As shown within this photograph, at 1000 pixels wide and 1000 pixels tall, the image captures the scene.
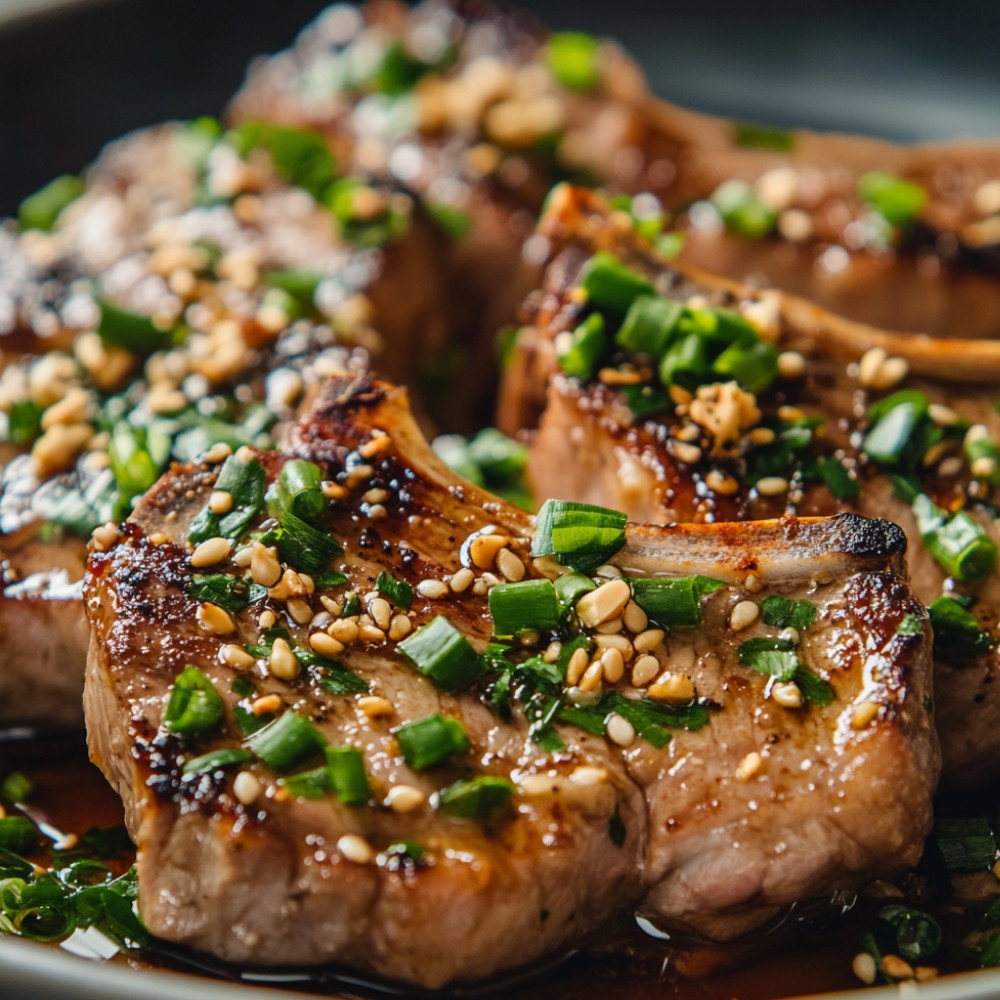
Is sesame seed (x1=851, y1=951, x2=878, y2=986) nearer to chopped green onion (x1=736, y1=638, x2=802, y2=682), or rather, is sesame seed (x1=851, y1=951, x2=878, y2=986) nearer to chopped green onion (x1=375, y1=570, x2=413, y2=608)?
chopped green onion (x1=736, y1=638, x2=802, y2=682)

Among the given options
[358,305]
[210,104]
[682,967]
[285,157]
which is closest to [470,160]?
[285,157]

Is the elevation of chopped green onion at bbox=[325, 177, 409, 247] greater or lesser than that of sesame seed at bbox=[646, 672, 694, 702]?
greater

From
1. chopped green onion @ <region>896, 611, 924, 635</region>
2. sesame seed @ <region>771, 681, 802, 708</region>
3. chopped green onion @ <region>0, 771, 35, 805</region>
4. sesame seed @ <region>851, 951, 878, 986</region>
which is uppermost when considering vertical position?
chopped green onion @ <region>896, 611, 924, 635</region>

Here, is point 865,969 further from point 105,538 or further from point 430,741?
point 105,538

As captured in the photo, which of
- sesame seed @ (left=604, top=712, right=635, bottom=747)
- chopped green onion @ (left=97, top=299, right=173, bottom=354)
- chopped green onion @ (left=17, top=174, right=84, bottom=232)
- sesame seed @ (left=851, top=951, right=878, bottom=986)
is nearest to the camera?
sesame seed @ (left=604, top=712, right=635, bottom=747)

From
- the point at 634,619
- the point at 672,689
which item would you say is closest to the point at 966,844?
the point at 672,689

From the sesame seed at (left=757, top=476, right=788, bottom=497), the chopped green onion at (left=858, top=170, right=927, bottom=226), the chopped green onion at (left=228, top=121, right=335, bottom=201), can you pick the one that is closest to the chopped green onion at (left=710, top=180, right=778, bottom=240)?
the chopped green onion at (left=858, top=170, right=927, bottom=226)

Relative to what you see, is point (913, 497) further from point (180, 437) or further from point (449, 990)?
point (180, 437)
